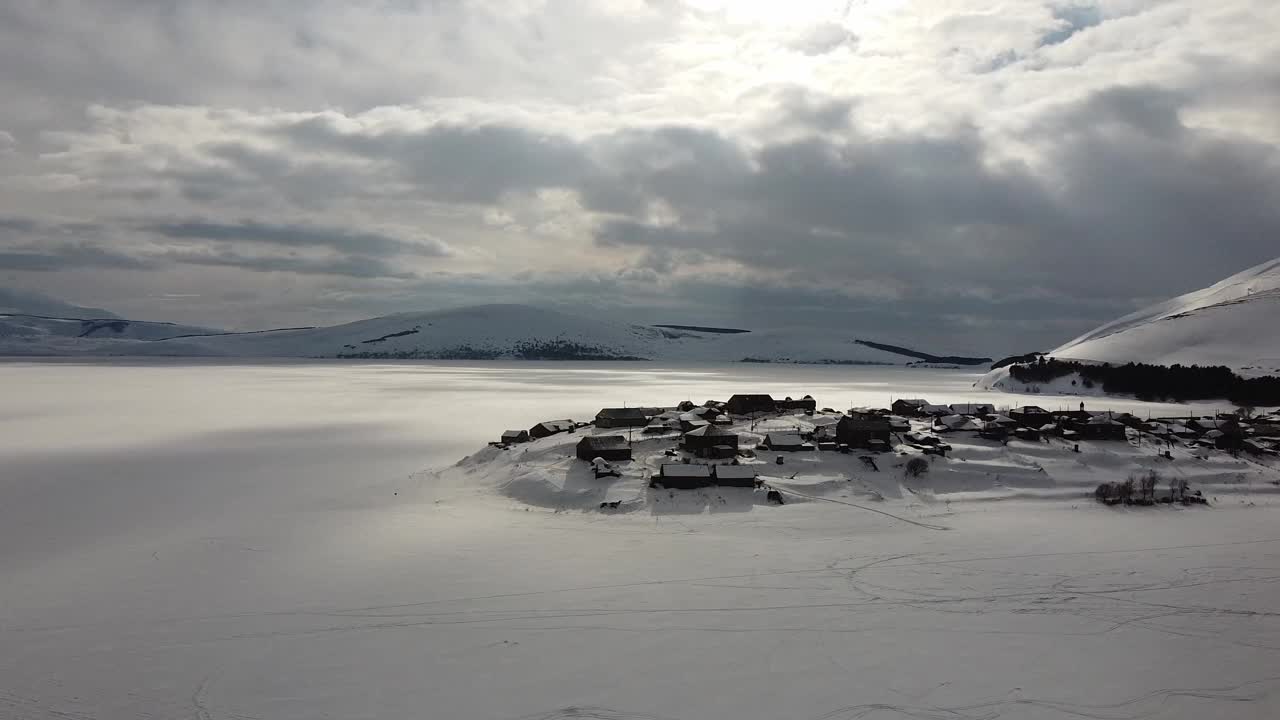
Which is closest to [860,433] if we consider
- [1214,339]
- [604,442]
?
[604,442]

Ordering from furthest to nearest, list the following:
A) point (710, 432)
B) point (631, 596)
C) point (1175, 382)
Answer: point (1175, 382), point (710, 432), point (631, 596)

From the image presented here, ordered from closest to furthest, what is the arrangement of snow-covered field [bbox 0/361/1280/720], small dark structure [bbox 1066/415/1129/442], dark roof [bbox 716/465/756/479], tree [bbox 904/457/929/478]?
snow-covered field [bbox 0/361/1280/720] < dark roof [bbox 716/465/756/479] < tree [bbox 904/457/929/478] < small dark structure [bbox 1066/415/1129/442]

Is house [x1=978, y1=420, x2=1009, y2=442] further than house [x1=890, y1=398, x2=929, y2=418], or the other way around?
house [x1=890, y1=398, x2=929, y2=418]

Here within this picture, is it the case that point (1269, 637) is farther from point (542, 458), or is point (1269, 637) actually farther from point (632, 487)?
point (542, 458)

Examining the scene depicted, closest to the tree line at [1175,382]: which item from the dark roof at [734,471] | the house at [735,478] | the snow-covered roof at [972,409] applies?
the snow-covered roof at [972,409]

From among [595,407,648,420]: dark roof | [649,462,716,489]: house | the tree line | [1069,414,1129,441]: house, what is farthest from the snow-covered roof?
the tree line

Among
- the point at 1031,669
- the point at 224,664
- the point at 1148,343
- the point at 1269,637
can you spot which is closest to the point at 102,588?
the point at 224,664

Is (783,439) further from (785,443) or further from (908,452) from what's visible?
(908,452)

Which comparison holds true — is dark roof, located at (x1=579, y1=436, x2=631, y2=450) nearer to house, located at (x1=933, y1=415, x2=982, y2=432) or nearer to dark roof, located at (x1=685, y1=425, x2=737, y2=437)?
dark roof, located at (x1=685, y1=425, x2=737, y2=437)
